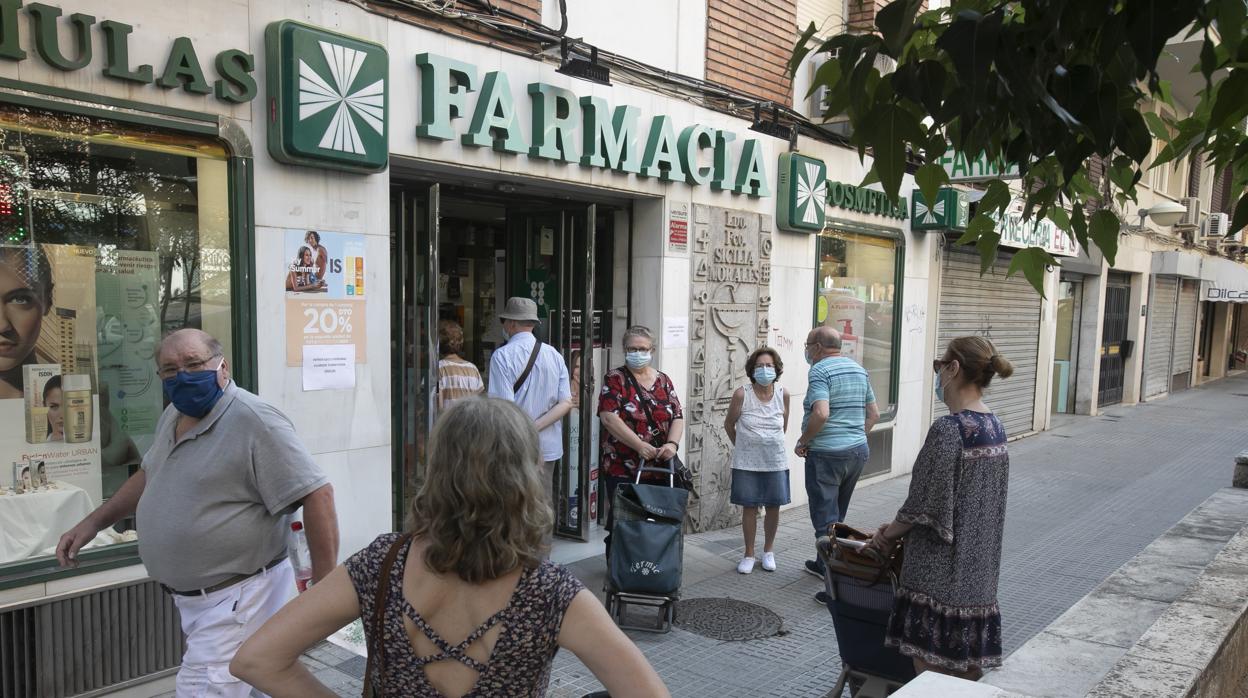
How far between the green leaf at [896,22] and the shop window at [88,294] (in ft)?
12.0

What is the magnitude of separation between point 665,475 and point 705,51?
393 centimetres

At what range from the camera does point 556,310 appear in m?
7.12

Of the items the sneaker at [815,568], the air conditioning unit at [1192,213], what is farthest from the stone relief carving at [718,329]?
the air conditioning unit at [1192,213]

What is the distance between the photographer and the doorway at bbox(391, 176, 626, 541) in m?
6.19

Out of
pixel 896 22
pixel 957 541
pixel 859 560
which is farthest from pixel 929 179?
pixel 859 560

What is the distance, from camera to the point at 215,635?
300 cm

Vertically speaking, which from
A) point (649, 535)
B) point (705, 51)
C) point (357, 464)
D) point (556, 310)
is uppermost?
point (705, 51)

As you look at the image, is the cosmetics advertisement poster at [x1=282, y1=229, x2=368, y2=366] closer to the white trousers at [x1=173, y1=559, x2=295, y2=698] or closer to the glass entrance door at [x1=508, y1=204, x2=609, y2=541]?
the white trousers at [x1=173, y1=559, x2=295, y2=698]

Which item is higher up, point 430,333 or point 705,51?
point 705,51

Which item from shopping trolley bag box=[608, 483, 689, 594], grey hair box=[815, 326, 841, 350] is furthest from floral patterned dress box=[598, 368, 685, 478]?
grey hair box=[815, 326, 841, 350]

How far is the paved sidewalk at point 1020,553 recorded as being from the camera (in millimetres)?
4766

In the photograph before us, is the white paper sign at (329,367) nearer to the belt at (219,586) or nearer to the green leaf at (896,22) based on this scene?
the belt at (219,586)

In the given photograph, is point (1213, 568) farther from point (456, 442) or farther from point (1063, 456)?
point (1063, 456)

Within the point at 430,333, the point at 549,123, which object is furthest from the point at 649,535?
the point at 549,123
